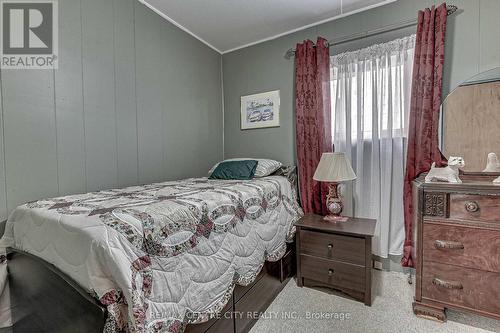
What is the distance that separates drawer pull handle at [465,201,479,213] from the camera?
53.1 inches

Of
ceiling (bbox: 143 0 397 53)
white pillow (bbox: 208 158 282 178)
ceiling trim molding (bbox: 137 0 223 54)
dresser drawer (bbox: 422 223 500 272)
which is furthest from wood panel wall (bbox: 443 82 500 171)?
ceiling trim molding (bbox: 137 0 223 54)

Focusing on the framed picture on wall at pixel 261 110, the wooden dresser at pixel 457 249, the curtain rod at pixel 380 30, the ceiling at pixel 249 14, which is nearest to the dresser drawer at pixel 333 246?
the wooden dresser at pixel 457 249

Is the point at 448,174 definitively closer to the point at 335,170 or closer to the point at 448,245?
the point at 448,245

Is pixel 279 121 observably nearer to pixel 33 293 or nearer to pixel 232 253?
pixel 232 253

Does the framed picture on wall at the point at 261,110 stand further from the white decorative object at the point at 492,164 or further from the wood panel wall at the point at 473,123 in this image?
the white decorative object at the point at 492,164

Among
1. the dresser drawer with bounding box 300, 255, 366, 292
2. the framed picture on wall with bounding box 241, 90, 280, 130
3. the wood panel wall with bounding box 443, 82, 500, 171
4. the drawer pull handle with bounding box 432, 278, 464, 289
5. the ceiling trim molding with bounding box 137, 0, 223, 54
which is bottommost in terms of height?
the dresser drawer with bounding box 300, 255, 366, 292

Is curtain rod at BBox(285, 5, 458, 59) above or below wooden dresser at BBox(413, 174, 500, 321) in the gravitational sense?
above

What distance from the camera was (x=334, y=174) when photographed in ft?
6.02

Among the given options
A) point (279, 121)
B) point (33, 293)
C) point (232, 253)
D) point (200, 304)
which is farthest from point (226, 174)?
point (33, 293)

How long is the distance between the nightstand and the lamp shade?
1.24 feet

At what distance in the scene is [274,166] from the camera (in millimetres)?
2346

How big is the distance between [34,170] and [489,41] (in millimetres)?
3301

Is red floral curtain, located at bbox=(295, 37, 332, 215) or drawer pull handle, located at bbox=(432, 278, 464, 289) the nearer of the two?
drawer pull handle, located at bbox=(432, 278, 464, 289)

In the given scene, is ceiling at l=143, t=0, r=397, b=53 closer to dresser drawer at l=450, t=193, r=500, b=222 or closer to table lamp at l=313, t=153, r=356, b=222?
table lamp at l=313, t=153, r=356, b=222
